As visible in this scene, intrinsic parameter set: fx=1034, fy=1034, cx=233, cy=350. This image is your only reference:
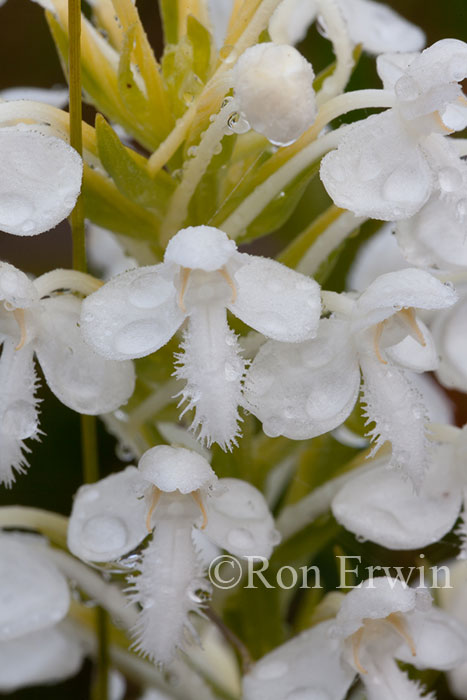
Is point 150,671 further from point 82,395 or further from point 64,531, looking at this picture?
point 82,395

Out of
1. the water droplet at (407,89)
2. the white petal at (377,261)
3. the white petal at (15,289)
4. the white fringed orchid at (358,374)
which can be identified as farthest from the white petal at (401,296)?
the white petal at (377,261)

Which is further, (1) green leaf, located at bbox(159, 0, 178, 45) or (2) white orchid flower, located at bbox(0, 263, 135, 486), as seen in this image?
(1) green leaf, located at bbox(159, 0, 178, 45)

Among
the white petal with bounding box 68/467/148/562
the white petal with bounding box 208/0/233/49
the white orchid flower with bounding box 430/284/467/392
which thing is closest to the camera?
the white petal with bounding box 68/467/148/562

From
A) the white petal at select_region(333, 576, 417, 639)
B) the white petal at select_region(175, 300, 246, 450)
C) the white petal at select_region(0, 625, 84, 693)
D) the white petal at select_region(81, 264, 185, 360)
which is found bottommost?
the white petal at select_region(0, 625, 84, 693)

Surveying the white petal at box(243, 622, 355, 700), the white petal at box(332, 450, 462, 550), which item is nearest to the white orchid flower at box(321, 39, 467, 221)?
the white petal at box(332, 450, 462, 550)

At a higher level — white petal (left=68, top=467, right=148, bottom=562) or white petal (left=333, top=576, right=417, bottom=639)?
white petal (left=68, top=467, right=148, bottom=562)

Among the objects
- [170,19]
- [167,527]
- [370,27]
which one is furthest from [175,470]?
[370,27]

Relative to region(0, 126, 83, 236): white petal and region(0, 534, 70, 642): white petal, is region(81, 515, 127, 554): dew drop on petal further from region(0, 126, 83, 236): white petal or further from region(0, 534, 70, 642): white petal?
region(0, 126, 83, 236): white petal
